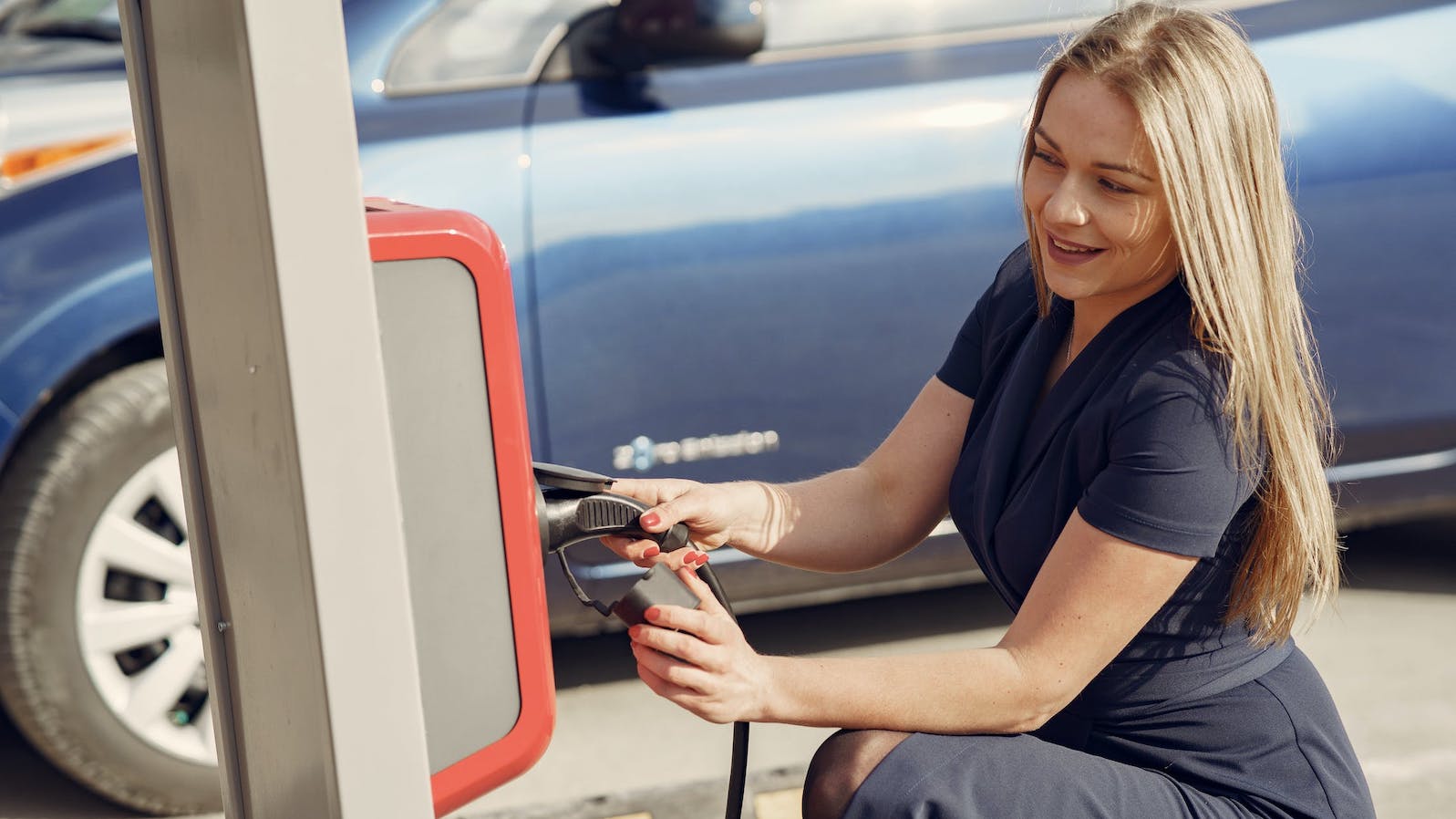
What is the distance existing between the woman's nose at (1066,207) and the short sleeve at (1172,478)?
7.2 inches

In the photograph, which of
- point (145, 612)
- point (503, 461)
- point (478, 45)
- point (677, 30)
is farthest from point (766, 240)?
point (503, 461)

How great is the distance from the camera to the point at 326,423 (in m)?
1.03

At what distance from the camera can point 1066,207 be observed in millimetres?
1545

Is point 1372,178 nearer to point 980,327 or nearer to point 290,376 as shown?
point 980,327

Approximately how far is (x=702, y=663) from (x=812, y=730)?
5.71 ft

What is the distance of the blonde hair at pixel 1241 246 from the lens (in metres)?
Result: 1.48

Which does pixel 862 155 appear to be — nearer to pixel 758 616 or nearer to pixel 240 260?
pixel 758 616

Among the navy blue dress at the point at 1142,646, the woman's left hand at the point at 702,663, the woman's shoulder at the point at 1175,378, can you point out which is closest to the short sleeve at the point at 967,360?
the navy blue dress at the point at 1142,646

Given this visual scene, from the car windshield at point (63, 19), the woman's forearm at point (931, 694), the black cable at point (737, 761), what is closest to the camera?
the woman's forearm at point (931, 694)

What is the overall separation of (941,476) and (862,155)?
1.12 metres

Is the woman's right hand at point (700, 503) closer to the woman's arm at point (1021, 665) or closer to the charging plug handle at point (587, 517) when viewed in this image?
the charging plug handle at point (587, 517)

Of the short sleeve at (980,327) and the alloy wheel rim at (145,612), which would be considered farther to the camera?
the alloy wheel rim at (145,612)

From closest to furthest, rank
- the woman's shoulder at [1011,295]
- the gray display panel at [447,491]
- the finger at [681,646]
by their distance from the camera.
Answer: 1. the gray display panel at [447,491]
2. the finger at [681,646]
3. the woman's shoulder at [1011,295]

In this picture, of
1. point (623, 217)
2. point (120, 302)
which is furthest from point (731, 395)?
point (120, 302)
